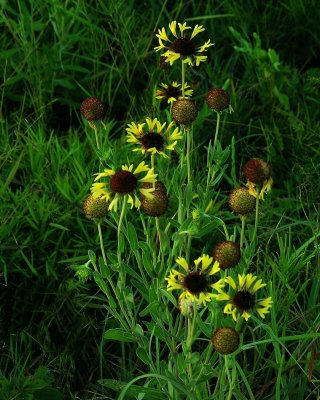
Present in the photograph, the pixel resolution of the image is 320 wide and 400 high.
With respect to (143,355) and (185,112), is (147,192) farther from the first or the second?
(143,355)

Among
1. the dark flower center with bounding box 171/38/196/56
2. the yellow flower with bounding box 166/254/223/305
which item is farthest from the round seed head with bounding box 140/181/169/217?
the dark flower center with bounding box 171/38/196/56

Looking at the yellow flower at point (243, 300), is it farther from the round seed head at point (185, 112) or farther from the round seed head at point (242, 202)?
the round seed head at point (185, 112)

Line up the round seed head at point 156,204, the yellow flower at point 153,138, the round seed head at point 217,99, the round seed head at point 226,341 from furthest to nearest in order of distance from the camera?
the round seed head at point 217,99 → the yellow flower at point 153,138 → the round seed head at point 156,204 → the round seed head at point 226,341

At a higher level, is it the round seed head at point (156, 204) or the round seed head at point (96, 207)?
the round seed head at point (156, 204)

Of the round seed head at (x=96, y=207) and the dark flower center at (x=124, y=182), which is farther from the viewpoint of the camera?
the round seed head at (x=96, y=207)

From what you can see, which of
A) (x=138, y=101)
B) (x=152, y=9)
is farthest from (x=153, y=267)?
(x=152, y=9)

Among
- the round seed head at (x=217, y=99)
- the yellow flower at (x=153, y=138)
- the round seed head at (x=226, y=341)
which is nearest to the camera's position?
the round seed head at (x=226, y=341)

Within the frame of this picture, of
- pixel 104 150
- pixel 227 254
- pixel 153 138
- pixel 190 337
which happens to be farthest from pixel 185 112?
pixel 190 337

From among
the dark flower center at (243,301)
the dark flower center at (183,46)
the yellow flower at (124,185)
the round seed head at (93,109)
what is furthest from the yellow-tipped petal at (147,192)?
the dark flower center at (183,46)
